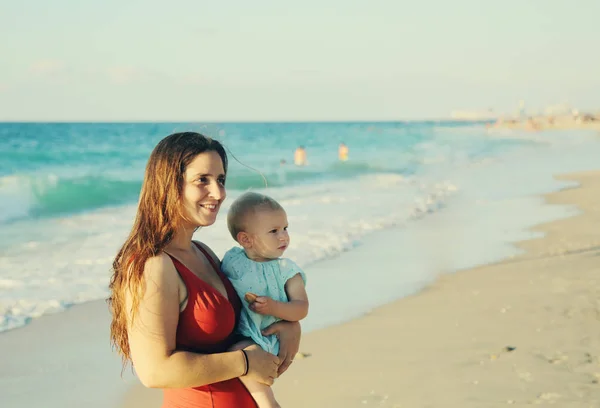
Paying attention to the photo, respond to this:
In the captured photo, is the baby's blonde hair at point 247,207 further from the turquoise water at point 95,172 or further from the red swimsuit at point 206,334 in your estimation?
the turquoise water at point 95,172

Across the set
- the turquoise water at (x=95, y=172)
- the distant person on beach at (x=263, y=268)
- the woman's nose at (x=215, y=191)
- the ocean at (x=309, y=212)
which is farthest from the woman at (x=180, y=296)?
the turquoise water at (x=95, y=172)

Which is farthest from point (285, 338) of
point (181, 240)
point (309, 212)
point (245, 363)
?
point (309, 212)

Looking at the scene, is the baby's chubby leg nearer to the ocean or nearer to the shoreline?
the ocean

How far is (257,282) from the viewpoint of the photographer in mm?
2773

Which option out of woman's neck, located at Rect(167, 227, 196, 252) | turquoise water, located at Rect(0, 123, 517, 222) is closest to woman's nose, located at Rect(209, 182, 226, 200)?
woman's neck, located at Rect(167, 227, 196, 252)

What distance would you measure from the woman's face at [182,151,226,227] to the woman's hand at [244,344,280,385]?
17.5 inches

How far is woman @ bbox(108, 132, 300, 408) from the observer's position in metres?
2.27

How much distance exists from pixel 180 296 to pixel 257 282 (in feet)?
1.62

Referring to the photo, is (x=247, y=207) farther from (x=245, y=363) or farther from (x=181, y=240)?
(x=245, y=363)

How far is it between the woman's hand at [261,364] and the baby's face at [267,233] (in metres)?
0.45

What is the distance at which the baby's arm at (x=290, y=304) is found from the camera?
2.64 meters

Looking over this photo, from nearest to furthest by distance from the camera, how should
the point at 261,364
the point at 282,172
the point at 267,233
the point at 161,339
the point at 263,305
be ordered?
the point at 161,339, the point at 261,364, the point at 263,305, the point at 267,233, the point at 282,172

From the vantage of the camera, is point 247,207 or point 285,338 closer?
point 285,338

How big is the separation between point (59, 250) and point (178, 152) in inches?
364
